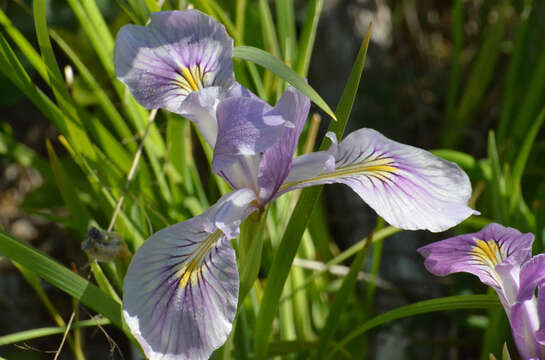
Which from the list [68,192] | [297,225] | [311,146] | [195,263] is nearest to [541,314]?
[297,225]

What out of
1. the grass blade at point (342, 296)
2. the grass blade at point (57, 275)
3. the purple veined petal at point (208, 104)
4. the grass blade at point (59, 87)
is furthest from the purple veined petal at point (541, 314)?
the grass blade at point (59, 87)

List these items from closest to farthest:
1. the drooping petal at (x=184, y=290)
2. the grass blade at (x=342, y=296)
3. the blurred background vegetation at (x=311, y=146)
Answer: the drooping petal at (x=184, y=290) → the grass blade at (x=342, y=296) → the blurred background vegetation at (x=311, y=146)

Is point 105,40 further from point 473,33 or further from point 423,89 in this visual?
point 473,33

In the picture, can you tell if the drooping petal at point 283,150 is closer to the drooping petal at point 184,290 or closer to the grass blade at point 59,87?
the drooping petal at point 184,290

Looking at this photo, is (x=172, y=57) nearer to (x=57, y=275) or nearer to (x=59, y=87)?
(x=59, y=87)

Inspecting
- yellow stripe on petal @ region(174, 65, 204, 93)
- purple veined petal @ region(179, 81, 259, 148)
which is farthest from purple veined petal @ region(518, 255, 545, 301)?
yellow stripe on petal @ region(174, 65, 204, 93)

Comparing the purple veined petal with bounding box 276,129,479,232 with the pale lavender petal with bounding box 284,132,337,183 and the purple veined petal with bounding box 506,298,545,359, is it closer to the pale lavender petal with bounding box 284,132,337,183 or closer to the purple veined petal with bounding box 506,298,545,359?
the pale lavender petal with bounding box 284,132,337,183
